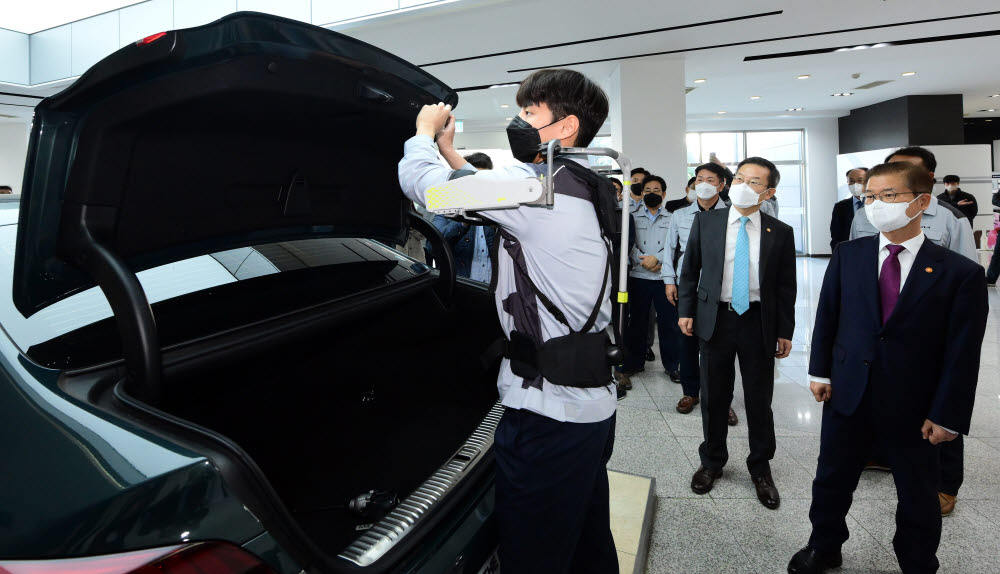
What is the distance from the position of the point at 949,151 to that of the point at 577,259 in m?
13.6

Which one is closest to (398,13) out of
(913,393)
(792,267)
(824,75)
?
(792,267)

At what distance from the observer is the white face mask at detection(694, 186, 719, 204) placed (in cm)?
348

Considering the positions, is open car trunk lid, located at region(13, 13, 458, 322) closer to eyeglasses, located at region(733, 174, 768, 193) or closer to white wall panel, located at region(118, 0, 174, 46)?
eyeglasses, located at region(733, 174, 768, 193)

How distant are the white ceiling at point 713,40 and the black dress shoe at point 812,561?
16.1ft

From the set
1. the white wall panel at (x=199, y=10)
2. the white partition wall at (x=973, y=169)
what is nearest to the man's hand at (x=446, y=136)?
the white wall panel at (x=199, y=10)

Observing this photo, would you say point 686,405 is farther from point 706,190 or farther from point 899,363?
point 899,363

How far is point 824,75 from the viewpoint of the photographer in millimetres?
9195

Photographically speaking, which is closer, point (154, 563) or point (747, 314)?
point (154, 563)

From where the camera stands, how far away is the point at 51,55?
8031mm

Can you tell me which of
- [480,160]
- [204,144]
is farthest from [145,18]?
[204,144]

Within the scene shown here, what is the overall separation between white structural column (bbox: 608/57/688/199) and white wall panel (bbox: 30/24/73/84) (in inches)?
309

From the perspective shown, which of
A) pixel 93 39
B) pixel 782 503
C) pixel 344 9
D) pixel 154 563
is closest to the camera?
pixel 154 563

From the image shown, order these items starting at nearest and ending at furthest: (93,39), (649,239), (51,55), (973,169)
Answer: (649,239) < (93,39) < (51,55) < (973,169)

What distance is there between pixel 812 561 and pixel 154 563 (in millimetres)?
2016
